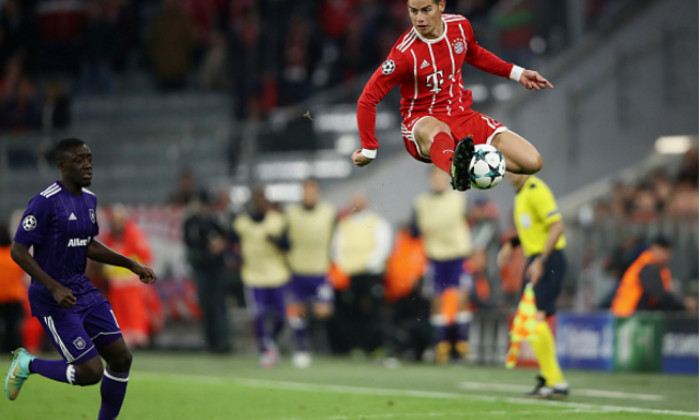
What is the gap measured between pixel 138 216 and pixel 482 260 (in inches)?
222

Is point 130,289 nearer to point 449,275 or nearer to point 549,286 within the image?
point 449,275

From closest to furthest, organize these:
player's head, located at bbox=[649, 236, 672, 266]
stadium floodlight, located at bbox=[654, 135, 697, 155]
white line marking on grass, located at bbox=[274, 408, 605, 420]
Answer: white line marking on grass, located at bbox=[274, 408, 605, 420] < player's head, located at bbox=[649, 236, 672, 266] < stadium floodlight, located at bbox=[654, 135, 697, 155]

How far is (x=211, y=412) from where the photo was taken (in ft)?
36.4

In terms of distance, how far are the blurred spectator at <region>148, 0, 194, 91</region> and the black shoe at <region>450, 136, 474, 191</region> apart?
16.9m

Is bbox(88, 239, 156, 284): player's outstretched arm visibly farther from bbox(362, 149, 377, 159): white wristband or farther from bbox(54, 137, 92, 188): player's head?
bbox(362, 149, 377, 159): white wristband

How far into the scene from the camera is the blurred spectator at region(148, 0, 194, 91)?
25.0 meters

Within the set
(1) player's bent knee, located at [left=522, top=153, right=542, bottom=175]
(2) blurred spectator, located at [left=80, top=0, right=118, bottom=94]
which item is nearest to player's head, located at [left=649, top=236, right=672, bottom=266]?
(1) player's bent knee, located at [left=522, top=153, right=542, bottom=175]

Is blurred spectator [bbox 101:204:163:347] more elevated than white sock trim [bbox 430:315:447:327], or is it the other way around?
blurred spectator [bbox 101:204:163:347]

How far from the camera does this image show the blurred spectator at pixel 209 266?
18.3m

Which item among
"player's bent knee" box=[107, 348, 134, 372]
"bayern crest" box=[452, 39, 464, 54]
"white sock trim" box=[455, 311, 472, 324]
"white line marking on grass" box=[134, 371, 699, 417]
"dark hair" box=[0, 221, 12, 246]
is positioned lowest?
"white line marking on grass" box=[134, 371, 699, 417]

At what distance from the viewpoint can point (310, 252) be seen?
17562mm

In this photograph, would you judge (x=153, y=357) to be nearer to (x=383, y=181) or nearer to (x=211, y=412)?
(x=383, y=181)

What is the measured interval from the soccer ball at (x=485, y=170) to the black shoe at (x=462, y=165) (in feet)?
0.11

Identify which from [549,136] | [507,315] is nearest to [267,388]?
[507,315]
